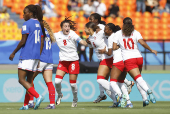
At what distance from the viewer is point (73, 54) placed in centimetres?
818

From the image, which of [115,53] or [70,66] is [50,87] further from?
[115,53]

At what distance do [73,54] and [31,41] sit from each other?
1852 mm

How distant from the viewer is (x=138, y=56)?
287 inches

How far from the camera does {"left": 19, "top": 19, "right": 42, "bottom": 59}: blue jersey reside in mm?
6453

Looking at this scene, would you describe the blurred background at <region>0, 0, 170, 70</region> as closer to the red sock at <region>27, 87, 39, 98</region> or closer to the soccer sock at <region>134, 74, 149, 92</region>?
the soccer sock at <region>134, 74, 149, 92</region>

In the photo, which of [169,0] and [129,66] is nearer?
[129,66]

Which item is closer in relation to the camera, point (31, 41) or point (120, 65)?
→ point (31, 41)

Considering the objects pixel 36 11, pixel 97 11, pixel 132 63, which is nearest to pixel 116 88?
pixel 132 63

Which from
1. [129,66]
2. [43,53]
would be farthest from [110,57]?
[43,53]

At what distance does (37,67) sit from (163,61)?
7.71 meters

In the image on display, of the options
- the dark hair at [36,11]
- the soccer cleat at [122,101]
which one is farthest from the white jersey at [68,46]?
the soccer cleat at [122,101]

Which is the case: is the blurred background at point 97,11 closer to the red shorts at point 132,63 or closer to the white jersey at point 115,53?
the white jersey at point 115,53

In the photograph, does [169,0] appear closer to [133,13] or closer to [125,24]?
[133,13]

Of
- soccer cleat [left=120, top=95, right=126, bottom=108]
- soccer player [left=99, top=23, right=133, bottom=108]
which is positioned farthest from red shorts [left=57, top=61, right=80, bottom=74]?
soccer cleat [left=120, top=95, right=126, bottom=108]
